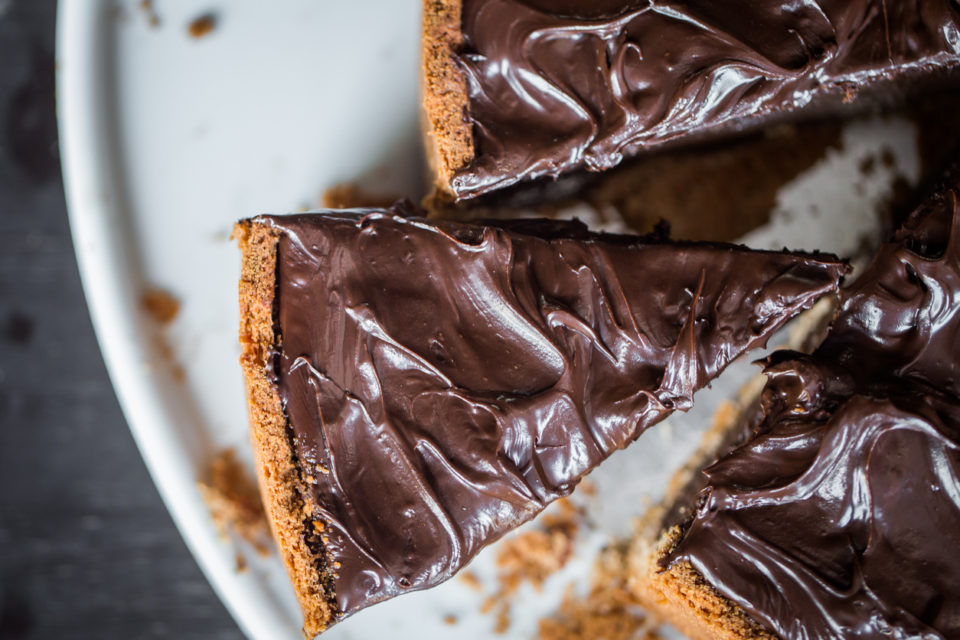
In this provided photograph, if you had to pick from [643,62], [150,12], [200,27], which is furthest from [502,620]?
[150,12]

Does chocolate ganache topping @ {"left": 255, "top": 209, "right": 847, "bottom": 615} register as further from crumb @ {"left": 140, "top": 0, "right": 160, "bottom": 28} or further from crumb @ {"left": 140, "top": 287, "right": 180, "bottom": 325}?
crumb @ {"left": 140, "top": 0, "right": 160, "bottom": 28}

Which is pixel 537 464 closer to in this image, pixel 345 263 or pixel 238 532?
pixel 345 263

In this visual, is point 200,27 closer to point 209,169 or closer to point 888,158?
point 209,169

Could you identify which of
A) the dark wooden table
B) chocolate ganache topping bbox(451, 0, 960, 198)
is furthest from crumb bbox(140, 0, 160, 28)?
chocolate ganache topping bbox(451, 0, 960, 198)

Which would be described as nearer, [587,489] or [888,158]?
[587,489]

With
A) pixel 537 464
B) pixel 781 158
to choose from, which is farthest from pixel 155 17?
pixel 781 158

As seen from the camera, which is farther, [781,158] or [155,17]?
[781,158]
